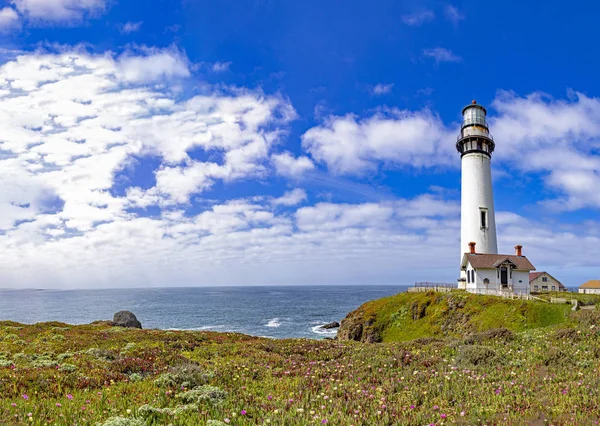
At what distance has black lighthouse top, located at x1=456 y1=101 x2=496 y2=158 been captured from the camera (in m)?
51.8

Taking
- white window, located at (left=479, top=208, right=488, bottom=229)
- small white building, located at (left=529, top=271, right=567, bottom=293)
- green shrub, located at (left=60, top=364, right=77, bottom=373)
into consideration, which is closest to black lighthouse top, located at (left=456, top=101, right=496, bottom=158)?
white window, located at (left=479, top=208, right=488, bottom=229)

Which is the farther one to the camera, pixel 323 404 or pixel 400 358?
pixel 400 358

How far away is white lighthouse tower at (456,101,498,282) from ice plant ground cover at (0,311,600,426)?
35.2 metres

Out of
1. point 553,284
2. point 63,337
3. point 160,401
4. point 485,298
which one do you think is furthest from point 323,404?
point 553,284

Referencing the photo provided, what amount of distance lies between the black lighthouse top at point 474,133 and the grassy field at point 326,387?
40.0 metres

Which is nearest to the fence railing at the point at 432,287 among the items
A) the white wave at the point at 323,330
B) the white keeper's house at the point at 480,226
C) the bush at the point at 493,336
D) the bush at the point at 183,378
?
the white keeper's house at the point at 480,226

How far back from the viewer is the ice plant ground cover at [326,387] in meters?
7.45

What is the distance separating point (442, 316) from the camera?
41.2m

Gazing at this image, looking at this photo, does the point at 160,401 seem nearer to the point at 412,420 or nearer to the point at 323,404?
the point at 323,404

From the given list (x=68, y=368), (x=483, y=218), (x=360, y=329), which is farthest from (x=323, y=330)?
(x=68, y=368)

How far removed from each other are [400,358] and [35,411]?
1073 centimetres

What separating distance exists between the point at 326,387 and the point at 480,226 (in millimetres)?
45520

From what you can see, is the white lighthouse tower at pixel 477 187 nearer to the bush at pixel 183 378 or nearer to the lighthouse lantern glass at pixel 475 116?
the lighthouse lantern glass at pixel 475 116

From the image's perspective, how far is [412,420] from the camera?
7668 millimetres
